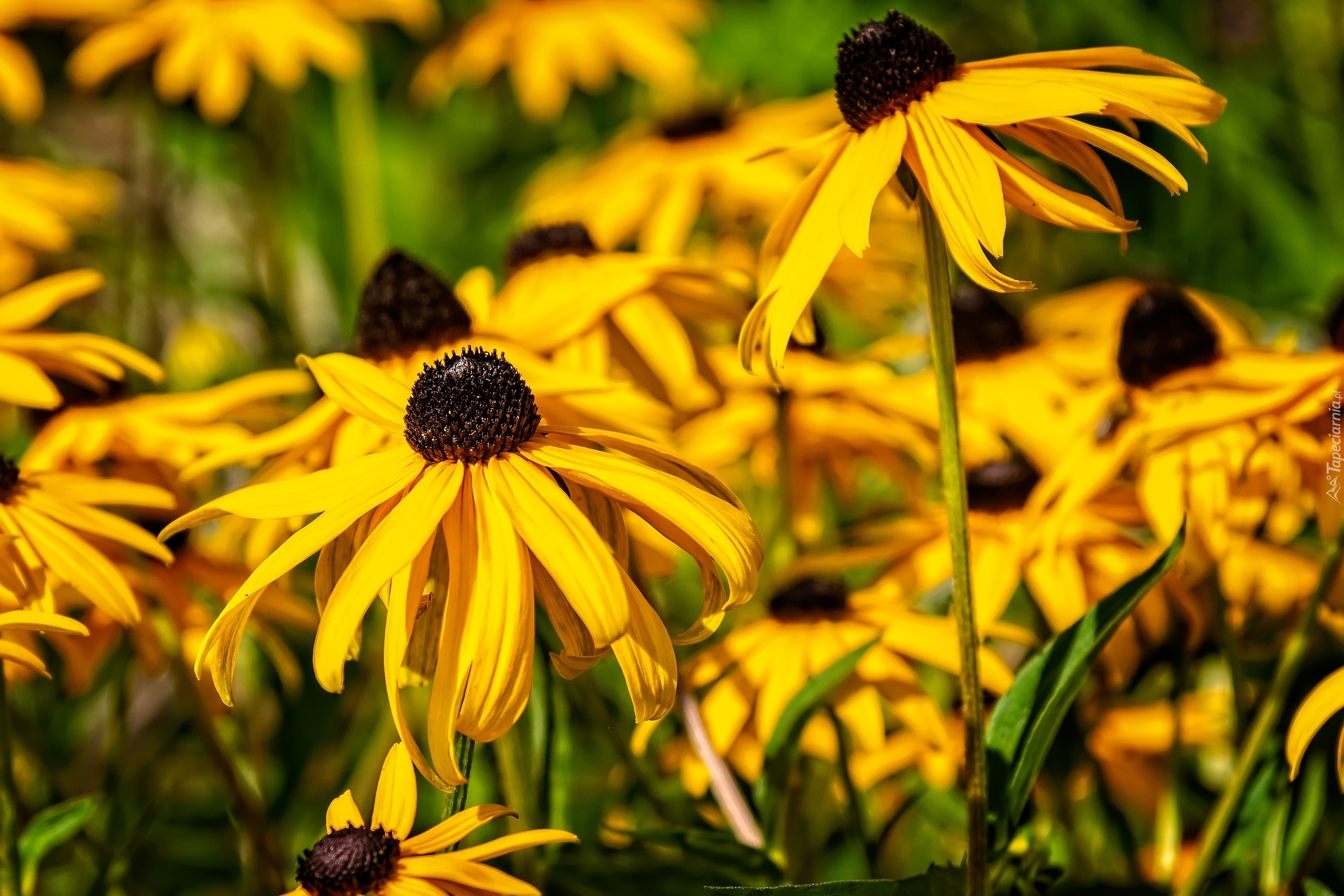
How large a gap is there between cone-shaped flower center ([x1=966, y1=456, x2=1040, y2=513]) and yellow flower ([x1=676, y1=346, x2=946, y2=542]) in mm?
43

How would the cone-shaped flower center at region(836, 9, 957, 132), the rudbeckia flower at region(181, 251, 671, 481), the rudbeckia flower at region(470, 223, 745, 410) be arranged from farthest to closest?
1. the rudbeckia flower at region(470, 223, 745, 410)
2. the rudbeckia flower at region(181, 251, 671, 481)
3. the cone-shaped flower center at region(836, 9, 957, 132)

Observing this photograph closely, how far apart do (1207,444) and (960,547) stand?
0.30 meters

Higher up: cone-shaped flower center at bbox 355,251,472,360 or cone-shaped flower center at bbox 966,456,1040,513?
cone-shaped flower center at bbox 355,251,472,360

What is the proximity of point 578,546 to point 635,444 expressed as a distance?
10 cm

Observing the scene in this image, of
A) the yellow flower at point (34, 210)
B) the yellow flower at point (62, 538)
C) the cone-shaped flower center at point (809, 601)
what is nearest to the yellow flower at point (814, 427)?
the cone-shaped flower center at point (809, 601)

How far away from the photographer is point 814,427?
1.08 meters

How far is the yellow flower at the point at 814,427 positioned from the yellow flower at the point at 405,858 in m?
0.46

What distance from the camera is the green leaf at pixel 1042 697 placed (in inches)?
24.5

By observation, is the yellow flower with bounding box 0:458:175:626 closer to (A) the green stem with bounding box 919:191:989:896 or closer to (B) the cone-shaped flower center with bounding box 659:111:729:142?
(A) the green stem with bounding box 919:191:989:896

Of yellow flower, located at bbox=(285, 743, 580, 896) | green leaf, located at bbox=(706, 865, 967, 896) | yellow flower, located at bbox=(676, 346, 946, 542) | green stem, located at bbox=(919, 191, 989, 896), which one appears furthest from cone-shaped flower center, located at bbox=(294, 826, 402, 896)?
yellow flower, located at bbox=(676, 346, 946, 542)

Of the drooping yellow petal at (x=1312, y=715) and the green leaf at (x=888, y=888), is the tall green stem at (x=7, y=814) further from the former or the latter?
the drooping yellow petal at (x=1312, y=715)

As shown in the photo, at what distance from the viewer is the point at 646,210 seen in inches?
55.6

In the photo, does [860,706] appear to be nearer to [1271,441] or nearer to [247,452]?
[1271,441]

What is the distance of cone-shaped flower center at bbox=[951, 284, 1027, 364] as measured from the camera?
Answer: 112 cm
